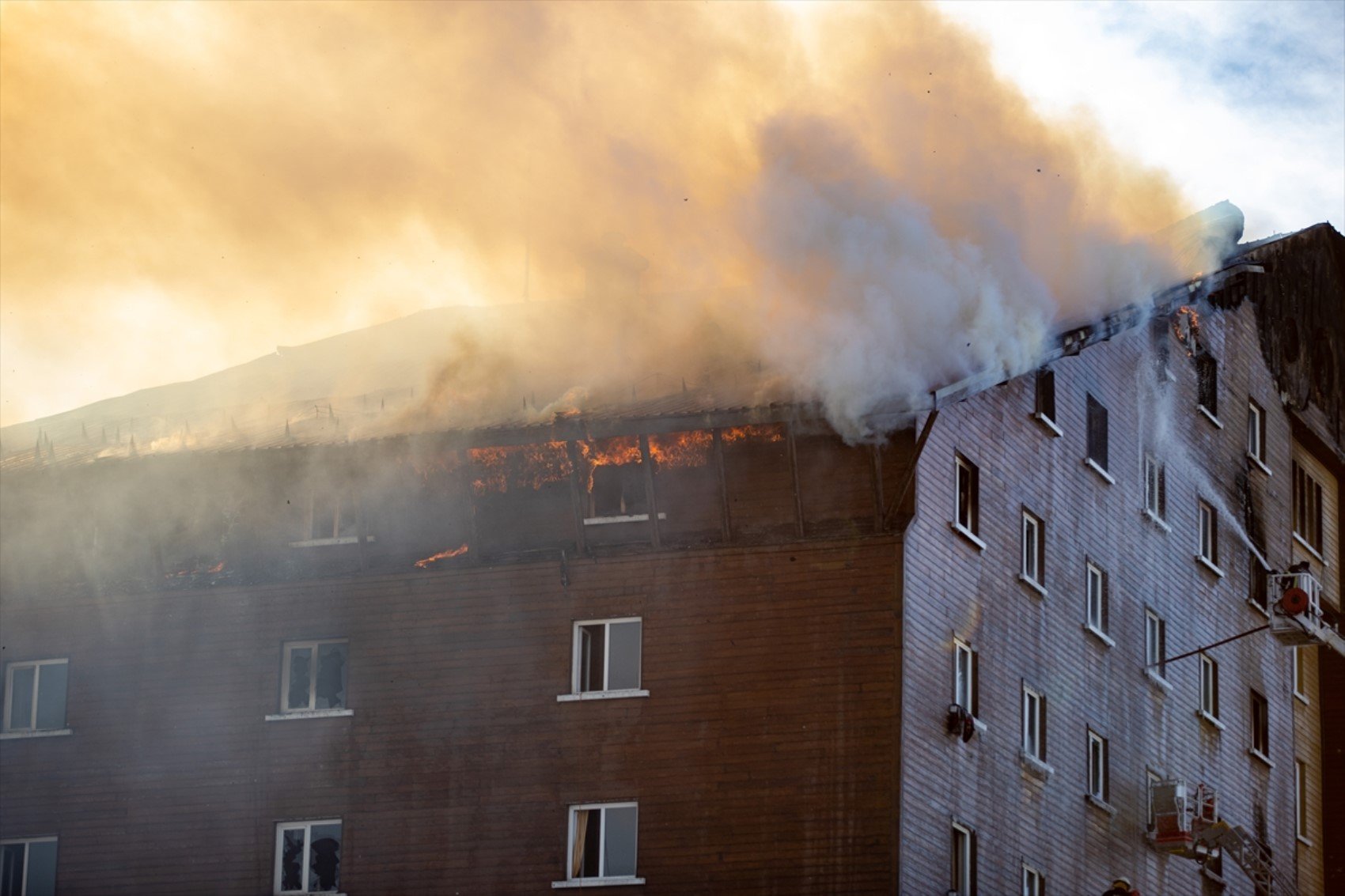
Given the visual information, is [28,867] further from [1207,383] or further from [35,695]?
[1207,383]

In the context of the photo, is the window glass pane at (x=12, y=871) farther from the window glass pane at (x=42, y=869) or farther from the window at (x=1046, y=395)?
the window at (x=1046, y=395)

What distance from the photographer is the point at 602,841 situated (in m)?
30.9

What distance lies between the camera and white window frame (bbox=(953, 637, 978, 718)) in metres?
32.0

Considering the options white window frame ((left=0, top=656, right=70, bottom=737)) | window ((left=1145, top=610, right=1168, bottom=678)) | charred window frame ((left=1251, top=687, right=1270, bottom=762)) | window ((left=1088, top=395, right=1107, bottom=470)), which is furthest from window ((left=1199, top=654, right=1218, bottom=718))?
white window frame ((left=0, top=656, right=70, bottom=737))

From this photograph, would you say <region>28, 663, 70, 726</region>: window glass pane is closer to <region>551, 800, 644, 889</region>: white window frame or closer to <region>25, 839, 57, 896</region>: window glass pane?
<region>25, 839, 57, 896</region>: window glass pane

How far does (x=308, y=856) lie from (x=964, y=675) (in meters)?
10.3

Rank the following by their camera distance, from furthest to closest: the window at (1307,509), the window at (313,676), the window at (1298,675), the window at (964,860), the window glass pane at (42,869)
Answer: the window at (1307,509) < the window at (1298,675) < the window glass pane at (42,869) < the window at (313,676) < the window at (964,860)

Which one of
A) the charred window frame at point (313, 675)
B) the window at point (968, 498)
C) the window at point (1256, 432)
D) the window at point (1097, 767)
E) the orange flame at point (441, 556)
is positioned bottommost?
the window at point (1097, 767)

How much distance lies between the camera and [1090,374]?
125 feet

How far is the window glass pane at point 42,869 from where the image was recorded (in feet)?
Result: 110

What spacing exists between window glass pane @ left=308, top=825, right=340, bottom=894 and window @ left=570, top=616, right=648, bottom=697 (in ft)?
14.1

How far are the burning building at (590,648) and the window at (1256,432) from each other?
7.62 meters

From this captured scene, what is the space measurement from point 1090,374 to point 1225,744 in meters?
8.53

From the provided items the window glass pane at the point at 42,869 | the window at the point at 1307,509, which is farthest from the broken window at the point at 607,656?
the window at the point at 1307,509
